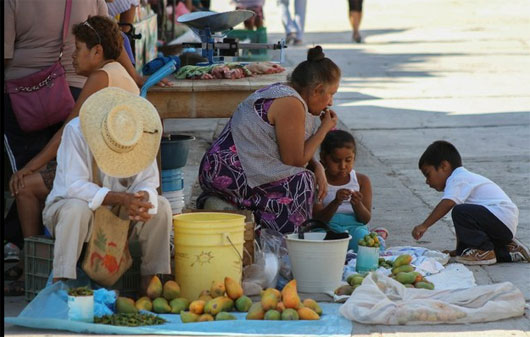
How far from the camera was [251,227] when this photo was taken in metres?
6.01

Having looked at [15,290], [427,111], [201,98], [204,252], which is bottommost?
[427,111]

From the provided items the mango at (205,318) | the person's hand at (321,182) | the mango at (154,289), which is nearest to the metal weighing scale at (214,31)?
the person's hand at (321,182)

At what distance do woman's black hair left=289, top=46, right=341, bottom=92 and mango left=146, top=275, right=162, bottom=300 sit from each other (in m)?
1.50

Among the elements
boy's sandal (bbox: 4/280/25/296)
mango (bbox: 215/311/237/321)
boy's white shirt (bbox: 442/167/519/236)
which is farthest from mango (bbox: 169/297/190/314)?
boy's white shirt (bbox: 442/167/519/236)

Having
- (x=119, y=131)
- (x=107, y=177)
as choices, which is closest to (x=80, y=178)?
(x=107, y=177)

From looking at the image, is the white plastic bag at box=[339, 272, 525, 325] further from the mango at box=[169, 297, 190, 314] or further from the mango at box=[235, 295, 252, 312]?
the mango at box=[169, 297, 190, 314]

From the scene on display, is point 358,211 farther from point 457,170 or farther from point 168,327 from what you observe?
point 168,327

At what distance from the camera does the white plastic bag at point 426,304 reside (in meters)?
5.17

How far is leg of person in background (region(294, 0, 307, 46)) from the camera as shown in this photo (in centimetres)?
1836

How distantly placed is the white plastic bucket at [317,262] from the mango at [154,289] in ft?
2.54

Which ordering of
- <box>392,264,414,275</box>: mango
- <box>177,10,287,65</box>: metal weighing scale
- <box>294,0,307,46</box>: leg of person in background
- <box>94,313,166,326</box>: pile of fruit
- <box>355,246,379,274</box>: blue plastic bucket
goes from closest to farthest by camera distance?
<box>94,313,166,326</box>: pile of fruit, <box>392,264,414,275</box>: mango, <box>355,246,379,274</box>: blue plastic bucket, <box>177,10,287,65</box>: metal weighing scale, <box>294,0,307,46</box>: leg of person in background

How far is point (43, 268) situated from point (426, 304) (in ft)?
6.16

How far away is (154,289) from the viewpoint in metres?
5.41

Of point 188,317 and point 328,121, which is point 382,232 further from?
point 188,317
